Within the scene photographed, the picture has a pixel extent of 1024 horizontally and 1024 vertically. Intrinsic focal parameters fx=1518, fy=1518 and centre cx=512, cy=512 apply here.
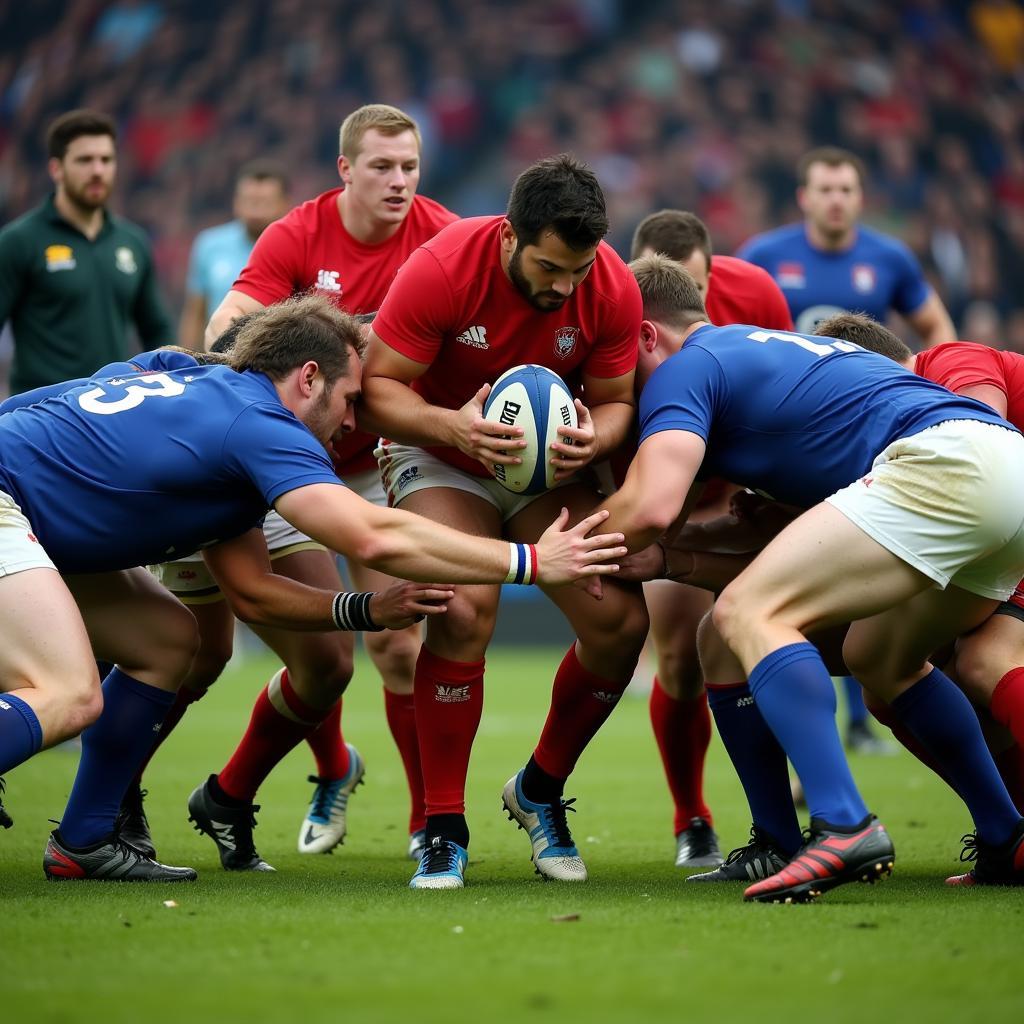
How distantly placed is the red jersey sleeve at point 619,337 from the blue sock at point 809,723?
49.3 inches

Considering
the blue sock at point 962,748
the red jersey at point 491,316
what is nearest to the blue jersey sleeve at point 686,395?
the red jersey at point 491,316

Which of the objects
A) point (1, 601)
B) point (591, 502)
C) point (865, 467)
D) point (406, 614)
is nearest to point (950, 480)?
point (865, 467)

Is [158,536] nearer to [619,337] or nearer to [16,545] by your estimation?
[16,545]

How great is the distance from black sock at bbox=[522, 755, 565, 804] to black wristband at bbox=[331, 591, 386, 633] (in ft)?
2.87

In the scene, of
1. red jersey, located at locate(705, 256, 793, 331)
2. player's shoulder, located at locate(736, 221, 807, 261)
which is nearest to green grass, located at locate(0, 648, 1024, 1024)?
red jersey, located at locate(705, 256, 793, 331)

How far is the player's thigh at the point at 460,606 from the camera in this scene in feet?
15.8

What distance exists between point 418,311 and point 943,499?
1714 millimetres

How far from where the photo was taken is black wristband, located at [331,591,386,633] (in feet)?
15.3

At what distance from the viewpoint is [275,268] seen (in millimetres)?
6242

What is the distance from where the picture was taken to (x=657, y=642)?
5848 millimetres

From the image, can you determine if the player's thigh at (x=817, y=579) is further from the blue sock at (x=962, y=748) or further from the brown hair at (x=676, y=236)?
the brown hair at (x=676, y=236)

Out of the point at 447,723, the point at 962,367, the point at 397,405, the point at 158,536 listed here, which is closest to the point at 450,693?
the point at 447,723

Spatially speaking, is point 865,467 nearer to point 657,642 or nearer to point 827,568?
point 827,568

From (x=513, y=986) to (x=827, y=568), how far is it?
167 cm
